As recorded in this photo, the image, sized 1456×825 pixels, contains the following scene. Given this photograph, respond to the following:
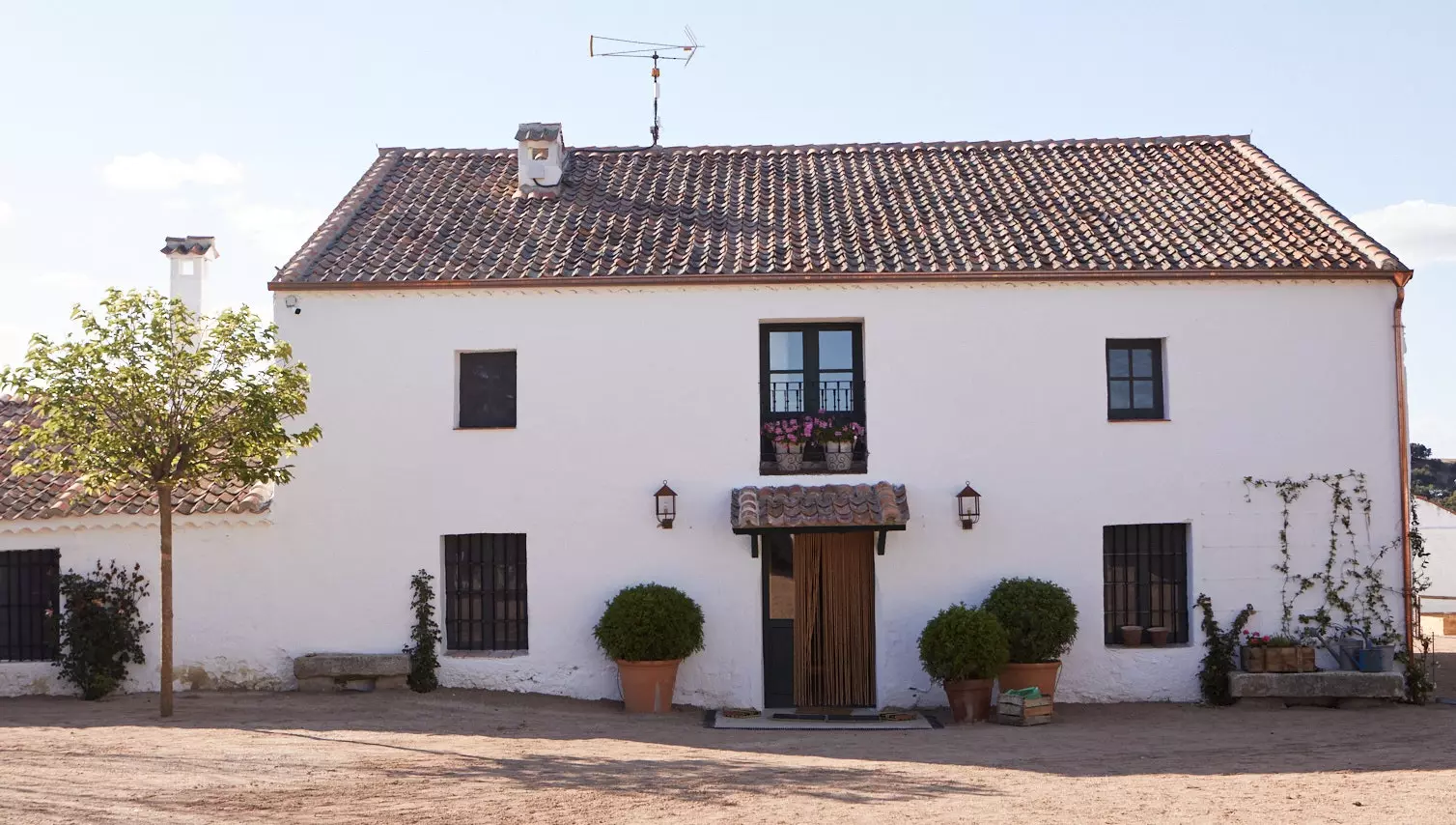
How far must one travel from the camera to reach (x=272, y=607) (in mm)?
14172

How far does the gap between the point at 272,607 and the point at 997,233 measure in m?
9.56

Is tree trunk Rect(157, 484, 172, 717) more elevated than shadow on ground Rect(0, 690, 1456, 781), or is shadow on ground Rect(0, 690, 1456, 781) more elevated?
tree trunk Rect(157, 484, 172, 717)

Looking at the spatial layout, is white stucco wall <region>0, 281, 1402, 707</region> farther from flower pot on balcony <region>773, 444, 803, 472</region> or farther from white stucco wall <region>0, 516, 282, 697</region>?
flower pot on balcony <region>773, 444, 803, 472</region>

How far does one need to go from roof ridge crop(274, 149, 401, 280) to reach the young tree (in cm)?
180

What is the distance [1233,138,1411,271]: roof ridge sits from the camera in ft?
47.1

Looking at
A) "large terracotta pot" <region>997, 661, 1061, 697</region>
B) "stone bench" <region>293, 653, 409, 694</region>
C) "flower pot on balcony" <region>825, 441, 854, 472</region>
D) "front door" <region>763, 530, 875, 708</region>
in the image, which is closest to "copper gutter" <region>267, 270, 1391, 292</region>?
"flower pot on balcony" <region>825, 441, 854, 472</region>

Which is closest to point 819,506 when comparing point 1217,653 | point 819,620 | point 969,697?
point 819,620

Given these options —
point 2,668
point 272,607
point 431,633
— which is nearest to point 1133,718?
point 431,633

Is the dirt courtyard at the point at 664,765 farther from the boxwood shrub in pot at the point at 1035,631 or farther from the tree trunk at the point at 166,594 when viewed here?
the boxwood shrub in pot at the point at 1035,631

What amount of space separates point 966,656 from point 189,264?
41.0 feet

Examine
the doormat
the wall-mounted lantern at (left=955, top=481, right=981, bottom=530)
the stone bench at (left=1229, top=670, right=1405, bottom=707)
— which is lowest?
the doormat

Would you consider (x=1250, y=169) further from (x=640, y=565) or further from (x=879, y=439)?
(x=640, y=565)

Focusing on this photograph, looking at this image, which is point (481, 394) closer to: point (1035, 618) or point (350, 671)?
point (350, 671)

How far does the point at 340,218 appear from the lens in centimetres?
1571
